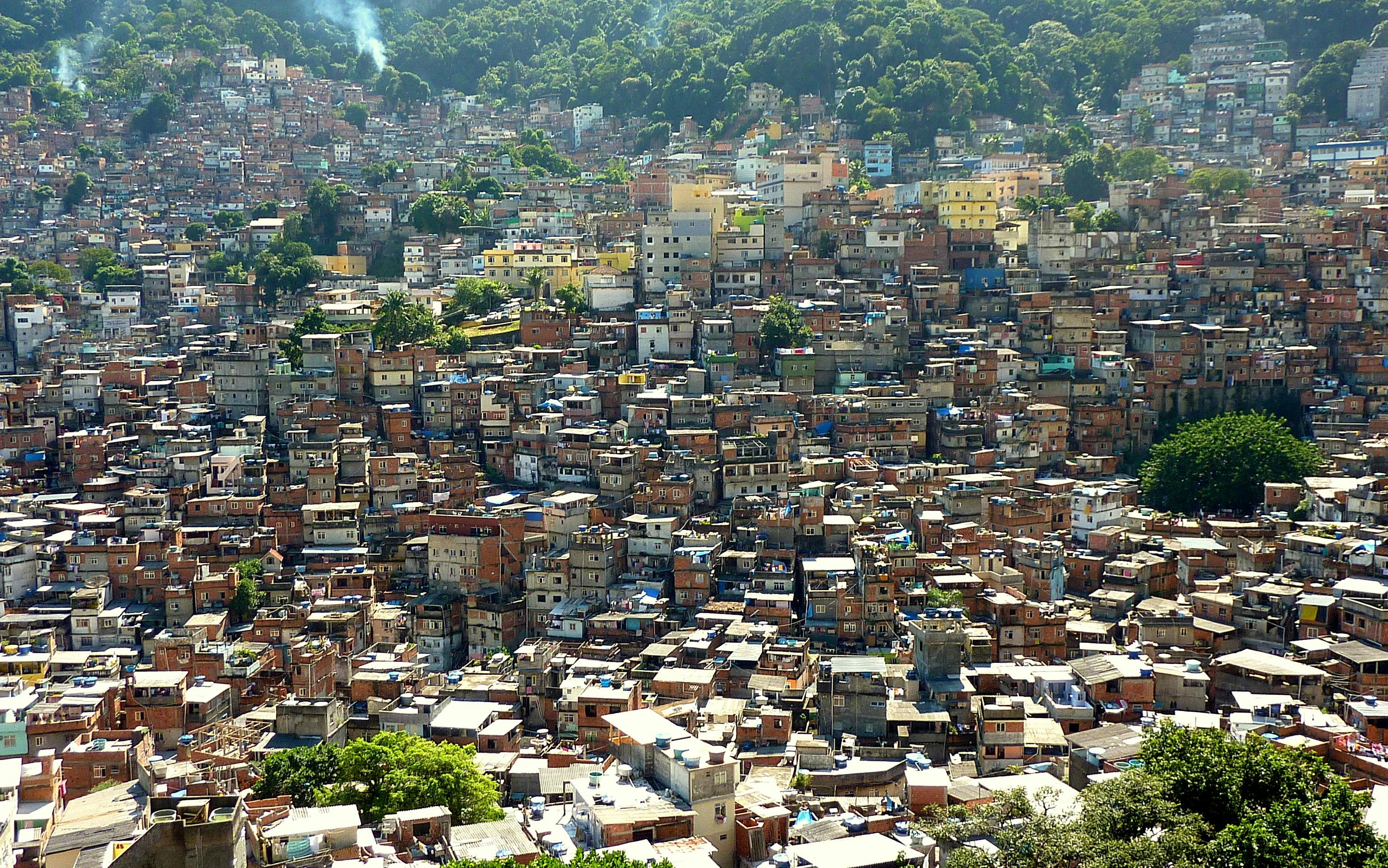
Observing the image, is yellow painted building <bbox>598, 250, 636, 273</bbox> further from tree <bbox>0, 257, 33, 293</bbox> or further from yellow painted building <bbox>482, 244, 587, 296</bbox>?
tree <bbox>0, 257, 33, 293</bbox>

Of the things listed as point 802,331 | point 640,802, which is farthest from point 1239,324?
point 640,802

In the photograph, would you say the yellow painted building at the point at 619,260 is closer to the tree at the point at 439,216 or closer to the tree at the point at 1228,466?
the tree at the point at 439,216

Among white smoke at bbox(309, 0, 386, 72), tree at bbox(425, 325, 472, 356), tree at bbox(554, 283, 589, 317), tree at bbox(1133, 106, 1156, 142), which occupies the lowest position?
tree at bbox(425, 325, 472, 356)

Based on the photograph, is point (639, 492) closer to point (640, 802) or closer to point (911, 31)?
point (640, 802)

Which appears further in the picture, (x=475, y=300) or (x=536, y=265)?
(x=536, y=265)

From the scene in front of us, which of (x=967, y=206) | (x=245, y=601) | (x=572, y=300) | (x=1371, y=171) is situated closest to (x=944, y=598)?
(x=245, y=601)

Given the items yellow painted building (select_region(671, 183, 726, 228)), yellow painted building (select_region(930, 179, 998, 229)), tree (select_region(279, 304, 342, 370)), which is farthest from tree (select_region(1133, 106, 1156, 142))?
tree (select_region(279, 304, 342, 370))

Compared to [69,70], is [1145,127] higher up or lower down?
lower down

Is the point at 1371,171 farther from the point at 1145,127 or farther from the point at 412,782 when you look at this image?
the point at 412,782
